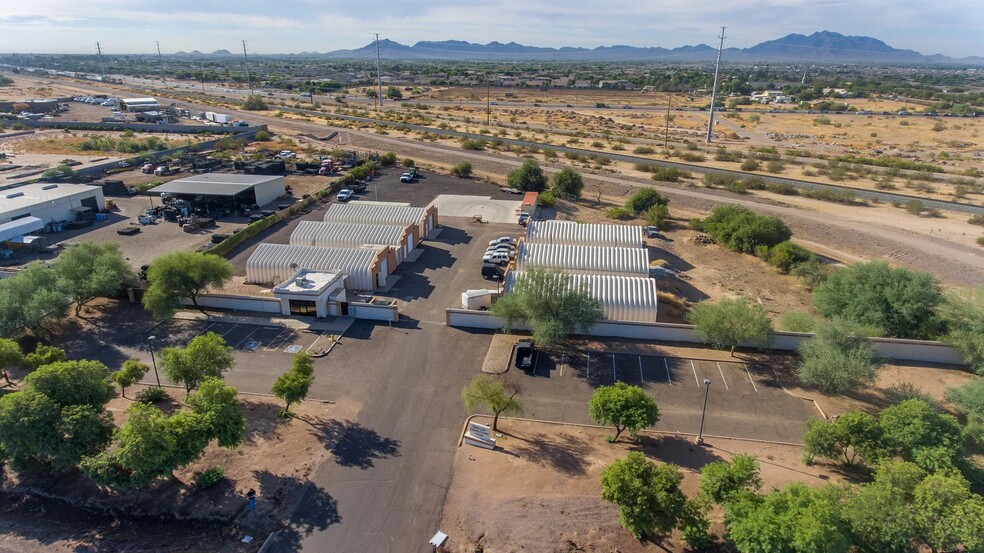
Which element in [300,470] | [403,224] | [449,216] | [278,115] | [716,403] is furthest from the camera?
[278,115]

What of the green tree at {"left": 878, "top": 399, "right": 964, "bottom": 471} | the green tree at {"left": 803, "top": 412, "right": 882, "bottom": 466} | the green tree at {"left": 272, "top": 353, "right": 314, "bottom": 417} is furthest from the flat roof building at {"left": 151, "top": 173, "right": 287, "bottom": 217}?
the green tree at {"left": 878, "top": 399, "right": 964, "bottom": 471}

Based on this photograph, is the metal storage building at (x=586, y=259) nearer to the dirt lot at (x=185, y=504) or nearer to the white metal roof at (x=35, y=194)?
the dirt lot at (x=185, y=504)

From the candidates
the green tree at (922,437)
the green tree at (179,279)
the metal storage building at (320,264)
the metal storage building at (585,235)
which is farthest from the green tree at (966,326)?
the green tree at (179,279)

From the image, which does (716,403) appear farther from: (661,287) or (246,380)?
(246,380)

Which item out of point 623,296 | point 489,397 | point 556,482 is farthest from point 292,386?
point 623,296

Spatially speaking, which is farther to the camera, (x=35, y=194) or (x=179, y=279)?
(x=35, y=194)

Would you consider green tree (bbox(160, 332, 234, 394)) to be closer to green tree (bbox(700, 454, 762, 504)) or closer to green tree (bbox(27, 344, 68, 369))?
green tree (bbox(27, 344, 68, 369))

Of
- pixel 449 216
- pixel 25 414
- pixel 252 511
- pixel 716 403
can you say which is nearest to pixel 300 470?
pixel 252 511

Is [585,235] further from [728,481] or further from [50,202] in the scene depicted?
[50,202]
